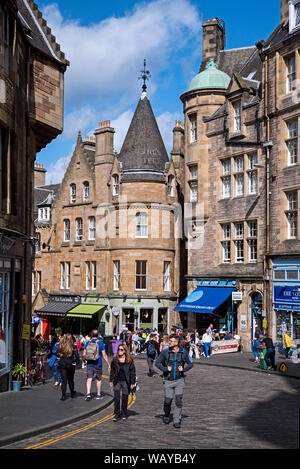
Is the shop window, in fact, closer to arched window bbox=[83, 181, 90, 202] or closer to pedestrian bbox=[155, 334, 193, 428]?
arched window bbox=[83, 181, 90, 202]

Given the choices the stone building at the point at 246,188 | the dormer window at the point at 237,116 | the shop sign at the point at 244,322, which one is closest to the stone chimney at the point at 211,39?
the stone building at the point at 246,188

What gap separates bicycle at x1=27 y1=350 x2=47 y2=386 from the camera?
18.4 m

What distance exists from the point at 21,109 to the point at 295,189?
1588cm

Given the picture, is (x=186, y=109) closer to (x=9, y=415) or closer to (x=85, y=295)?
(x=85, y=295)

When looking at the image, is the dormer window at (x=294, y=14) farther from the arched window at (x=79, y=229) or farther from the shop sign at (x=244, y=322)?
the arched window at (x=79, y=229)

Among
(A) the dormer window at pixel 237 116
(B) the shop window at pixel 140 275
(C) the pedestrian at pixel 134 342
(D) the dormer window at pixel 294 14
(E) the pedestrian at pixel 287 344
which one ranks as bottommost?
(C) the pedestrian at pixel 134 342

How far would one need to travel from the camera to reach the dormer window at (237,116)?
33.5 meters

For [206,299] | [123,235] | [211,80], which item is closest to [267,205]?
[206,299]

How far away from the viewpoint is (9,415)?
1245 cm

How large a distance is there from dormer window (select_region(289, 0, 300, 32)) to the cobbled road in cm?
1897

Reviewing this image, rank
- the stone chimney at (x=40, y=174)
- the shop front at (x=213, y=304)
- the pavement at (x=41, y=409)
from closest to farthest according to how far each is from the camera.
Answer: the pavement at (x=41, y=409) < the shop front at (x=213, y=304) < the stone chimney at (x=40, y=174)

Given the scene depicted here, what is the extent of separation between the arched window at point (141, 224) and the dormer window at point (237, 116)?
10.6m

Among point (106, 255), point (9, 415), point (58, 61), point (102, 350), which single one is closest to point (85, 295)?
point (106, 255)

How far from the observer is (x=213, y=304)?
32781 millimetres
